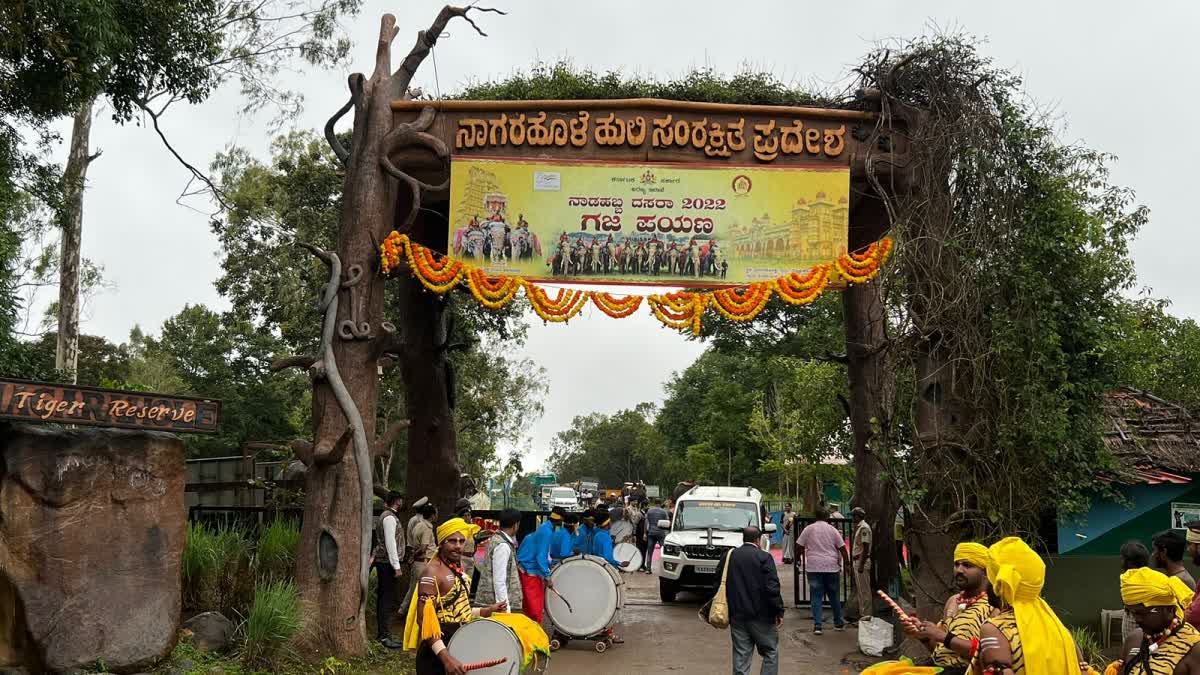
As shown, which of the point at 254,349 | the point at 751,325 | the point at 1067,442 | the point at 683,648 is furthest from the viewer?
the point at 254,349

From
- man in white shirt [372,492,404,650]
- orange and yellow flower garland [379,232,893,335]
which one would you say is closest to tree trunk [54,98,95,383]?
man in white shirt [372,492,404,650]

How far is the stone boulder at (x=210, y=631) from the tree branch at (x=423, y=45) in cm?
635

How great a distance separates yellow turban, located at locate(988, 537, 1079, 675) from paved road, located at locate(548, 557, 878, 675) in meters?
6.30

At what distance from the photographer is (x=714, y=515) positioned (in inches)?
723

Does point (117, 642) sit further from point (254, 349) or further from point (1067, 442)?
point (254, 349)

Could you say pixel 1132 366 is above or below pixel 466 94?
below

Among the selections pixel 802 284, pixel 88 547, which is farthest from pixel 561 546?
pixel 88 547

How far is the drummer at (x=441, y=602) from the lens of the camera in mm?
6621

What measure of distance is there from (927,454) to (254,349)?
4135cm

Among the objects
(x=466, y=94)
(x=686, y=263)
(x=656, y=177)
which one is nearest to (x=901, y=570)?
(x=686, y=263)

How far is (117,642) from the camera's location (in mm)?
9312

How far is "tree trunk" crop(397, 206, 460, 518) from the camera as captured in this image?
645 inches

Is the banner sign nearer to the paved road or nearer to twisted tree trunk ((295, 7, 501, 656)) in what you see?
the paved road

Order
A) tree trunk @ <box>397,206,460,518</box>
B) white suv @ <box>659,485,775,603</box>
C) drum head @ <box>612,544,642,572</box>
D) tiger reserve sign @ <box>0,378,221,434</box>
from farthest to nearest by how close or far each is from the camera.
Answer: white suv @ <box>659,485,775,603</box>
tree trunk @ <box>397,206,460,518</box>
drum head @ <box>612,544,642,572</box>
tiger reserve sign @ <box>0,378,221,434</box>
